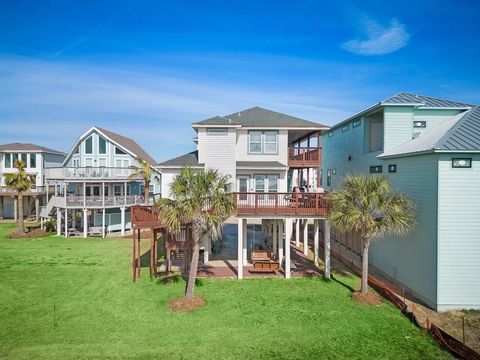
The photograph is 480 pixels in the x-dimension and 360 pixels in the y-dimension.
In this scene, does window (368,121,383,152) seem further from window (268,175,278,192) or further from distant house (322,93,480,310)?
window (268,175,278,192)

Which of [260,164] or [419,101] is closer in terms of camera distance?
[419,101]

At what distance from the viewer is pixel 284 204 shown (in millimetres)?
16469

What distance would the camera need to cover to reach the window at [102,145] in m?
32.4

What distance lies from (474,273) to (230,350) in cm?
1055

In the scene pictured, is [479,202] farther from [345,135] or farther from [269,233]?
[269,233]

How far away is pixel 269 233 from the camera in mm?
24000

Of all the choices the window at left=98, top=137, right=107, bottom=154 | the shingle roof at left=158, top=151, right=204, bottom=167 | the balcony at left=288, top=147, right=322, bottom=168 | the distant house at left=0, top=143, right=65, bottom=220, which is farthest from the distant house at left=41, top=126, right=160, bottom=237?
the balcony at left=288, top=147, right=322, bottom=168

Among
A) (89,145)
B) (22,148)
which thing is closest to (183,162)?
(89,145)

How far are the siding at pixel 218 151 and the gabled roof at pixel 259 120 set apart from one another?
71 centimetres

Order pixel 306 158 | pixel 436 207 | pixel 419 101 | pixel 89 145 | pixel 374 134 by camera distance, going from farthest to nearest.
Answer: pixel 89 145
pixel 306 158
pixel 374 134
pixel 419 101
pixel 436 207

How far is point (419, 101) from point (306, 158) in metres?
7.52

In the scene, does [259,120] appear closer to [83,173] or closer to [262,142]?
[262,142]

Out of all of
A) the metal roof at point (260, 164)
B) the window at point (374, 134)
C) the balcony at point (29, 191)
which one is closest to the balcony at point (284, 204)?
the metal roof at point (260, 164)

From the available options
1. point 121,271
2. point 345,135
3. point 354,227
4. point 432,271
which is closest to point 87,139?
point 121,271
